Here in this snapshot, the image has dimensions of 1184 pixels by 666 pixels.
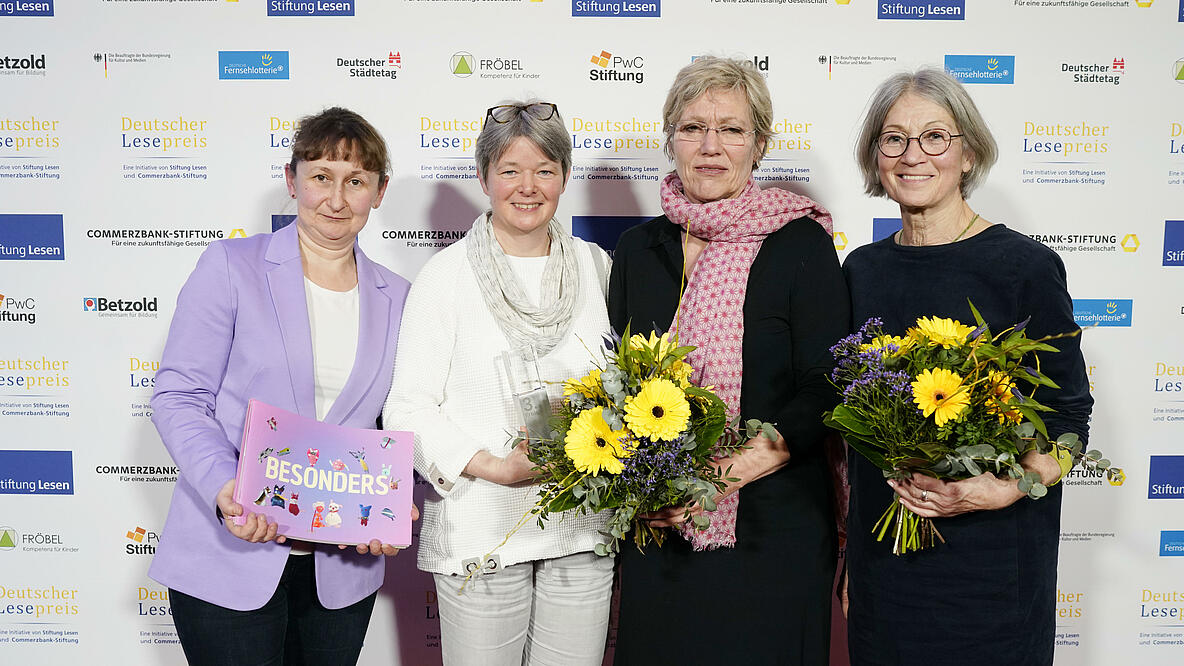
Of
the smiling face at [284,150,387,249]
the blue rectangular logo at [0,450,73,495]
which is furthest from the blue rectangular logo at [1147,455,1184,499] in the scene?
the blue rectangular logo at [0,450,73,495]

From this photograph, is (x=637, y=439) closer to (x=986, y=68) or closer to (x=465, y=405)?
(x=465, y=405)

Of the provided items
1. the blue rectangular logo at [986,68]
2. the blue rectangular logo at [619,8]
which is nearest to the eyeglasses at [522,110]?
the blue rectangular logo at [619,8]

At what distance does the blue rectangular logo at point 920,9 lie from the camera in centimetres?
307

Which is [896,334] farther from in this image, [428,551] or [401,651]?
[401,651]

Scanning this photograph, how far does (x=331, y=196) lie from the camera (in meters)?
2.03

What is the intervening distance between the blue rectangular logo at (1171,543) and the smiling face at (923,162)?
2.26 meters

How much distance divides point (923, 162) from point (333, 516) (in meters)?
1.70

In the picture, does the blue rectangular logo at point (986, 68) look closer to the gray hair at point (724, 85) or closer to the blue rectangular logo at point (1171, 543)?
the gray hair at point (724, 85)

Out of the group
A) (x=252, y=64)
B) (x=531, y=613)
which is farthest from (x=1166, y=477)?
(x=252, y=64)

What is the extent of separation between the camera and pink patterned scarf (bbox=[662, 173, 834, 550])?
195 cm

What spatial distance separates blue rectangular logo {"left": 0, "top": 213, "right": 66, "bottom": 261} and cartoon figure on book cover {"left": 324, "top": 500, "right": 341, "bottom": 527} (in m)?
2.00

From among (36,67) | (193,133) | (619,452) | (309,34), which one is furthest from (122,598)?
(619,452)

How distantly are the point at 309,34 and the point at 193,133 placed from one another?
Answer: 600 millimetres

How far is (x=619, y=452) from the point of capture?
5.17 ft
